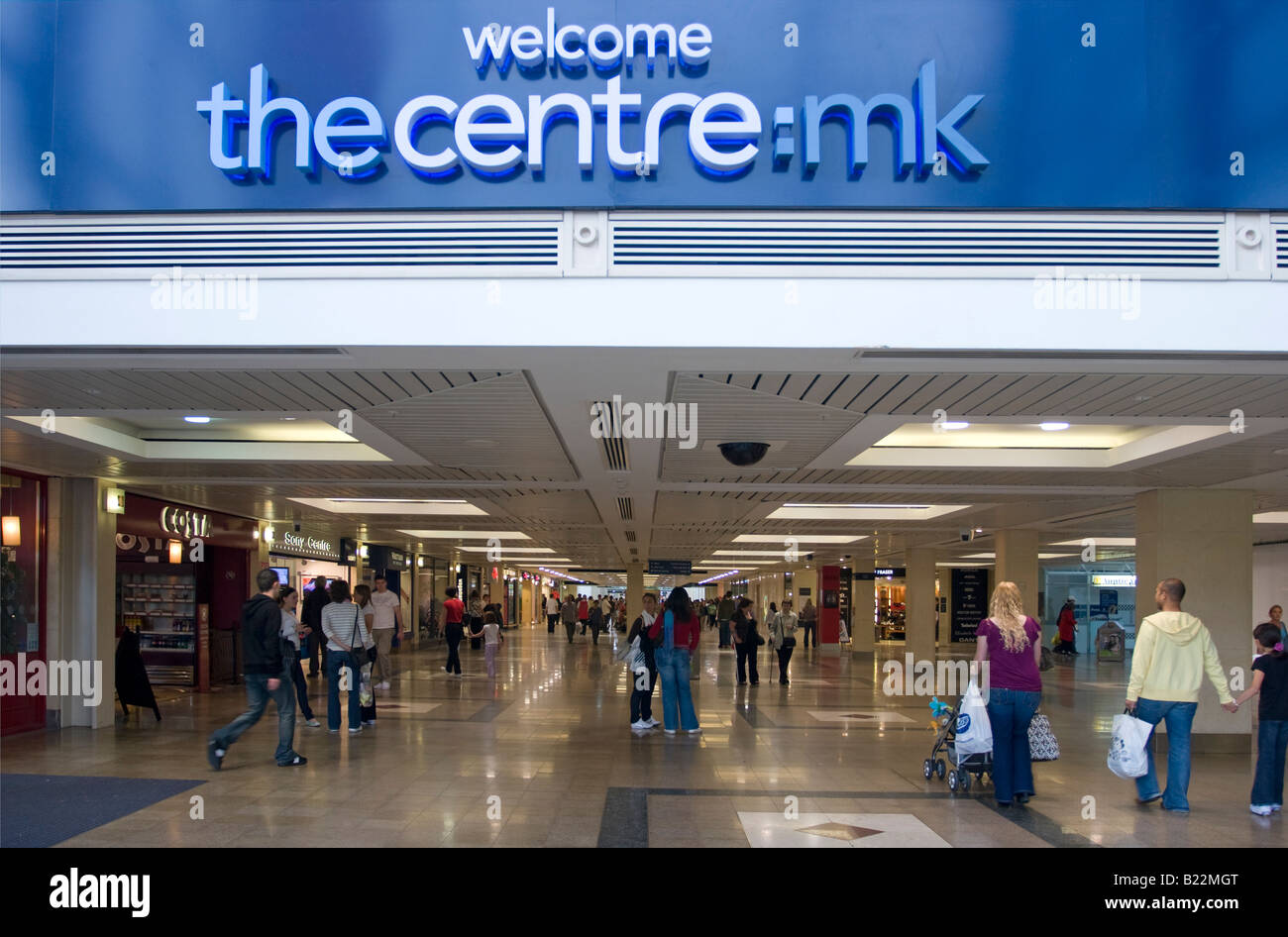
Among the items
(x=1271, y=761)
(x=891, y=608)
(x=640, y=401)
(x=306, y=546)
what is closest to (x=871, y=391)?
(x=640, y=401)

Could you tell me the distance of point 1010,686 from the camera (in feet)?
24.2

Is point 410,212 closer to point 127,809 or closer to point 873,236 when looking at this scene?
point 873,236

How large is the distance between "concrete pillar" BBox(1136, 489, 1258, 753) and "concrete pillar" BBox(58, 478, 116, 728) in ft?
39.9

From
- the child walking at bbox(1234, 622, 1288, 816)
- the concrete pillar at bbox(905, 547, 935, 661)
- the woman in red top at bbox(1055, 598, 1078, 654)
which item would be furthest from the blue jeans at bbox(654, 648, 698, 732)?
the woman in red top at bbox(1055, 598, 1078, 654)

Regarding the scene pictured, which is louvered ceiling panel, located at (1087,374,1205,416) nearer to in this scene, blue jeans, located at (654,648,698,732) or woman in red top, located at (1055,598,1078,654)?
blue jeans, located at (654,648,698,732)

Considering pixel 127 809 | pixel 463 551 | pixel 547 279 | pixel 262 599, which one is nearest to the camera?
pixel 547 279

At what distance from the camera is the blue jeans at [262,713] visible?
828cm

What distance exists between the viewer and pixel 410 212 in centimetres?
581

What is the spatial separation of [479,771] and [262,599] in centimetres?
242

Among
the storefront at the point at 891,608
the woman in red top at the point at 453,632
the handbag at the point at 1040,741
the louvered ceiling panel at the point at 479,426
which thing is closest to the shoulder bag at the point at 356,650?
the louvered ceiling panel at the point at 479,426

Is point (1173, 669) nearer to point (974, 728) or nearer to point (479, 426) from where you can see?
point (974, 728)

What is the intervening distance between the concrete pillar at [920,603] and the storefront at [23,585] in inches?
721

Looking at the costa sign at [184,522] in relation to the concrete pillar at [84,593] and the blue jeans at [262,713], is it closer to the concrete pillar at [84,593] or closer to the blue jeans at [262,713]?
the concrete pillar at [84,593]
